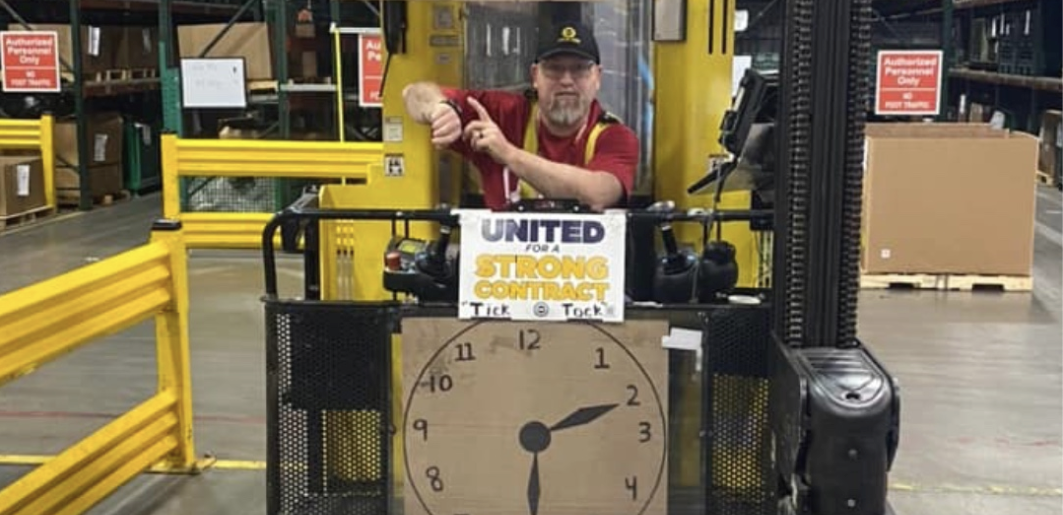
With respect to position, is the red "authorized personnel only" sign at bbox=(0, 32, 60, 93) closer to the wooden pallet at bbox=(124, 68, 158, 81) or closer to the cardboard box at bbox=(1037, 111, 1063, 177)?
the wooden pallet at bbox=(124, 68, 158, 81)

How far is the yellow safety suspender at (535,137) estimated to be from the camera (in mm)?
3775

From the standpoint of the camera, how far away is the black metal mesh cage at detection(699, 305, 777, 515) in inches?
116

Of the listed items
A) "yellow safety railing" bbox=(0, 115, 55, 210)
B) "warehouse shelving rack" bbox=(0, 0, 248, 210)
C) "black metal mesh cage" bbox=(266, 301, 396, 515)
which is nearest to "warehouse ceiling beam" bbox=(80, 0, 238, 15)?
"warehouse shelving rack" bbox=(0, 0, 248, 210)

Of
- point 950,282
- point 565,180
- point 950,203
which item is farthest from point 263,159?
point 565,180

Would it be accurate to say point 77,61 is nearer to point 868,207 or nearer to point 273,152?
point 273,152

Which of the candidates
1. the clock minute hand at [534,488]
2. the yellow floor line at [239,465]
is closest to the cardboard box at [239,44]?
the yellow floor line at [239,465]

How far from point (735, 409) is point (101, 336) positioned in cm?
243

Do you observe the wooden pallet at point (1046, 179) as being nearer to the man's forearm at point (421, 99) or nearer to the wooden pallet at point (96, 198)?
the wooden pallet at point (96, 198)

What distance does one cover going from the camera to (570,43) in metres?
3.61

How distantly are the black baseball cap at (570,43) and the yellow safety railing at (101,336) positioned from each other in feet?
5.87

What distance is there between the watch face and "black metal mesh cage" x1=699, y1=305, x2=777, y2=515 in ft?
0.39

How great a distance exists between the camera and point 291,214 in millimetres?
3234

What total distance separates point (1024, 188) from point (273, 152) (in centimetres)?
552

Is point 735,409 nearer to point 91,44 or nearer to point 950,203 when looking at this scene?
point 950,203
